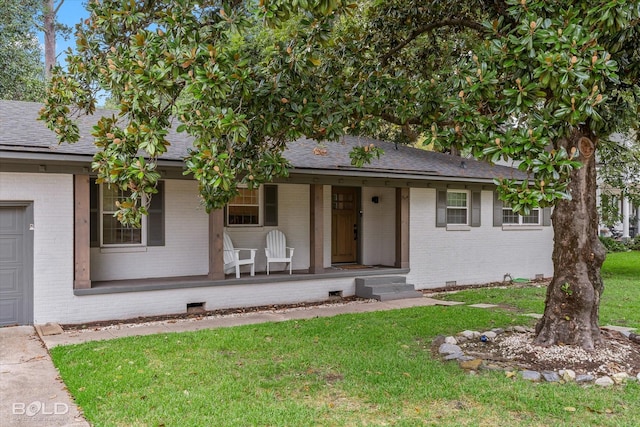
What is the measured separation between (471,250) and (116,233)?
850 cm

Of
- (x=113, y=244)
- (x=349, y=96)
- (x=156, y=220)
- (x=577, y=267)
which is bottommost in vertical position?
(x=577, y=267)

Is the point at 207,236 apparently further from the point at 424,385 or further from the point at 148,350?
the point at 424,385

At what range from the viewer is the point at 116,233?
390 inches

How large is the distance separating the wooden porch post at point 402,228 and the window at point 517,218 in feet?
11.7

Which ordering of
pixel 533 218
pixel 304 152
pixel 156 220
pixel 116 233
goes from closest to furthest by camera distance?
pixel 116 233 → pixel 156 220 → pixel 304 152 → pixel 533 218

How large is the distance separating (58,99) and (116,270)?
4325mm

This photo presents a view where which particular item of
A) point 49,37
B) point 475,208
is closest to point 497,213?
point 475,208

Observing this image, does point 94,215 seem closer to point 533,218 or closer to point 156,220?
point 156,220

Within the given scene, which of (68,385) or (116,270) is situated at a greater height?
(116,270)

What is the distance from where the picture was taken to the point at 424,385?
5.34m

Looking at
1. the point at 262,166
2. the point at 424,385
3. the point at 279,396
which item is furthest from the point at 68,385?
the point at 424,385

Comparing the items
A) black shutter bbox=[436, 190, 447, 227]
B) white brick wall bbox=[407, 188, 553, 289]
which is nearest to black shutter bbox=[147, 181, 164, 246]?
white brick wall bbox=[407, 188, 553, 289]

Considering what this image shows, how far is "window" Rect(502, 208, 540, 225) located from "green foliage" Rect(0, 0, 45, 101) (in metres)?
16.3

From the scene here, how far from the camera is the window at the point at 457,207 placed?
1328cm
